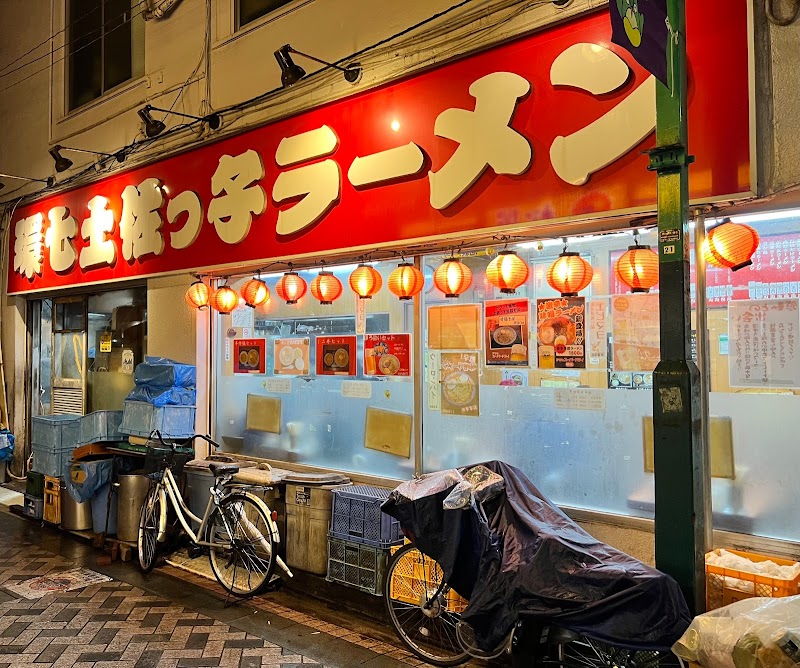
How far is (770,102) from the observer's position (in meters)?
5.11

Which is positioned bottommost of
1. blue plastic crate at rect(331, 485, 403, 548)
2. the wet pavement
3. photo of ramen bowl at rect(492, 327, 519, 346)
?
the wet pavement

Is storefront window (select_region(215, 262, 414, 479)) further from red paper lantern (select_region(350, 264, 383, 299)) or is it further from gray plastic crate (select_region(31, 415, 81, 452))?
gray plastic crate (select_region(31, 415, 81, 452))

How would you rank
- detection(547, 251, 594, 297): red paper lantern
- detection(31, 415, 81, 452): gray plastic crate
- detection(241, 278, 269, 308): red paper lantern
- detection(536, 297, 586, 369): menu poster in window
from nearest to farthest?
1. detection(547, 251, 594, 297): red paper lantern
2. detection(536, 297, 586, 369): menu poster in window
3. detection(241, 278, 269, 308): red paper lantern
4. detection(31, 415, 81, 452): gray plastic crate

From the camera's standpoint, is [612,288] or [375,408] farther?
[375,408]

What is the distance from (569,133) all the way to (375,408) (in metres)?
3.74

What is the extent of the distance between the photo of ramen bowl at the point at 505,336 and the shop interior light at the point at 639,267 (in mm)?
1461

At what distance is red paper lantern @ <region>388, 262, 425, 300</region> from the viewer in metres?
7.04

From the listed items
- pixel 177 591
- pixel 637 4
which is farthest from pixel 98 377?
pixel 637 4

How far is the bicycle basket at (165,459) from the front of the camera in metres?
8.89

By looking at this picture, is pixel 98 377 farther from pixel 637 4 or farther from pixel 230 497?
pixel 637 4

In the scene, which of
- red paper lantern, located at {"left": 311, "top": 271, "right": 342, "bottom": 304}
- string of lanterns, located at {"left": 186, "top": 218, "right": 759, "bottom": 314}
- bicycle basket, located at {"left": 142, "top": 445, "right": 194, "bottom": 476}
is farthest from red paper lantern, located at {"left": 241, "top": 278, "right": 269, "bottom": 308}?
bicycle basket, located at {"left": 142, "top": 445, "right": 194, "bottom": 476}

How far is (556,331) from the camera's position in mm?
6547

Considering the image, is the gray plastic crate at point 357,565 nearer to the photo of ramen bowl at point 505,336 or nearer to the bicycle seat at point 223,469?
the bicycle seat at point 223,469

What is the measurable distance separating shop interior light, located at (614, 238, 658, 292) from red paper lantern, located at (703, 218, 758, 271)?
45cm
